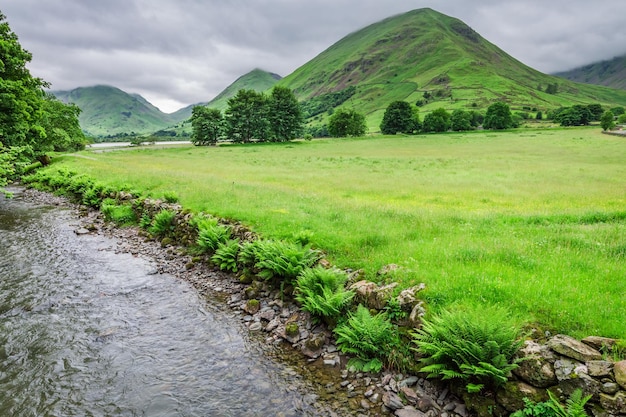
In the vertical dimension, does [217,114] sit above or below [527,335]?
above

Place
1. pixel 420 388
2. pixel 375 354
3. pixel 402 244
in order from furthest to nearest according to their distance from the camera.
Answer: pixel 402 244, pixel 375 354, pixel 420 388

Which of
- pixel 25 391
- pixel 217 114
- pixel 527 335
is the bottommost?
pixel 25 391

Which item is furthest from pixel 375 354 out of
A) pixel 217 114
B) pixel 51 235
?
pixel 217 114

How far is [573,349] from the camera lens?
6.41 metres

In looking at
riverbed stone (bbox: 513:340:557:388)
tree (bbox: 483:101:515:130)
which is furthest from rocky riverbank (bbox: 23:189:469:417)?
tree (bbox: 483:101:515:130)

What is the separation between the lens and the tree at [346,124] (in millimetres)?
131000

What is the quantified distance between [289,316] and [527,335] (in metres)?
6.74

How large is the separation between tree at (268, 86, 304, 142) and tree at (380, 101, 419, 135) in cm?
4283

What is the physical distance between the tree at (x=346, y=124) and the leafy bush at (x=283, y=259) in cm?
12377

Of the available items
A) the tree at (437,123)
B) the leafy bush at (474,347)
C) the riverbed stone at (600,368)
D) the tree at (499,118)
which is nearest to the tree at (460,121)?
the tree at (437,123)

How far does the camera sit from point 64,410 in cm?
729

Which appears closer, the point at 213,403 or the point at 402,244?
the point at 213,403

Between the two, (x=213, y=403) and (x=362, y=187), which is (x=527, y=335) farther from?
(x=362, y=187)

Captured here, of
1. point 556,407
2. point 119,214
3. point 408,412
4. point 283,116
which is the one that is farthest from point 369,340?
point 283,116
